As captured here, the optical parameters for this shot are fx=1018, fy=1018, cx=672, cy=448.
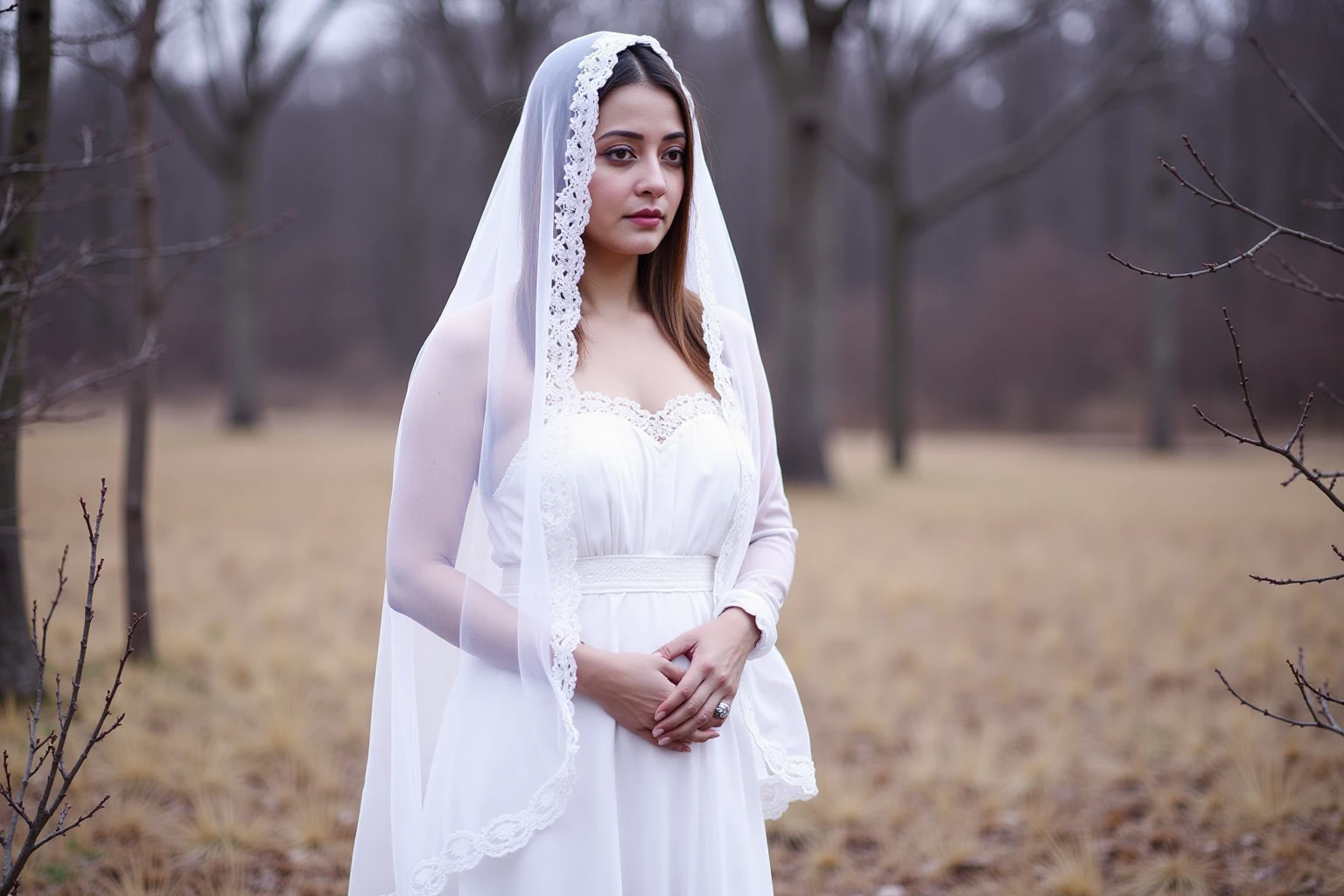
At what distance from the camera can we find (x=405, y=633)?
7.02ft

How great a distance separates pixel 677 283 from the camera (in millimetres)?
2283

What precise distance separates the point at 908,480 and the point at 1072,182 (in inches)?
1099

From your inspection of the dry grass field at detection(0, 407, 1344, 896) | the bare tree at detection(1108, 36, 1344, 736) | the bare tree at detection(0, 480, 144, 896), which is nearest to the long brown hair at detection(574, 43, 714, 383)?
the bare tree at detection(1108, 36, 1344, 736)

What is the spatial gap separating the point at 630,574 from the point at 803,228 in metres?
10.9

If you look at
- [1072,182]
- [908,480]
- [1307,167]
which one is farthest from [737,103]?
[908,480]

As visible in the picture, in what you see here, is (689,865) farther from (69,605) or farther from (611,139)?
(69,605)

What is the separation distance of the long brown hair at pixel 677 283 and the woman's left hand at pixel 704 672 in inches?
22.1

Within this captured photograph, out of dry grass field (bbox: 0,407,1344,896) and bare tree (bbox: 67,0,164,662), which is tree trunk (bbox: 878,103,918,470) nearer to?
dry grass field (bbox: 0,407,1344,896)

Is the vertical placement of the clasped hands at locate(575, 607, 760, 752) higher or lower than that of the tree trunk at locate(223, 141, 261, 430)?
lower

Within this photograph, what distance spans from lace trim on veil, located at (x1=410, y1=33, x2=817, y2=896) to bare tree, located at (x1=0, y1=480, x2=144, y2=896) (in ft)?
2.24

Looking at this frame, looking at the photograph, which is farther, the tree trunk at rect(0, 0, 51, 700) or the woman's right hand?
the tree trunk at rect(0, 0, 51, 700)

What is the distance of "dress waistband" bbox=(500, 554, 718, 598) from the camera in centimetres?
198

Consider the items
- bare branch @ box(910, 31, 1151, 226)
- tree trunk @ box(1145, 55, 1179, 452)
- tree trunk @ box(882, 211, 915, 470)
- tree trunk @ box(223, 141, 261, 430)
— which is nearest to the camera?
bare branch @ box(910, 31, 1151, 226)

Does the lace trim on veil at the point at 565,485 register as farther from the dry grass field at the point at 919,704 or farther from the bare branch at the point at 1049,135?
the bare branch at the point at 1049,135
